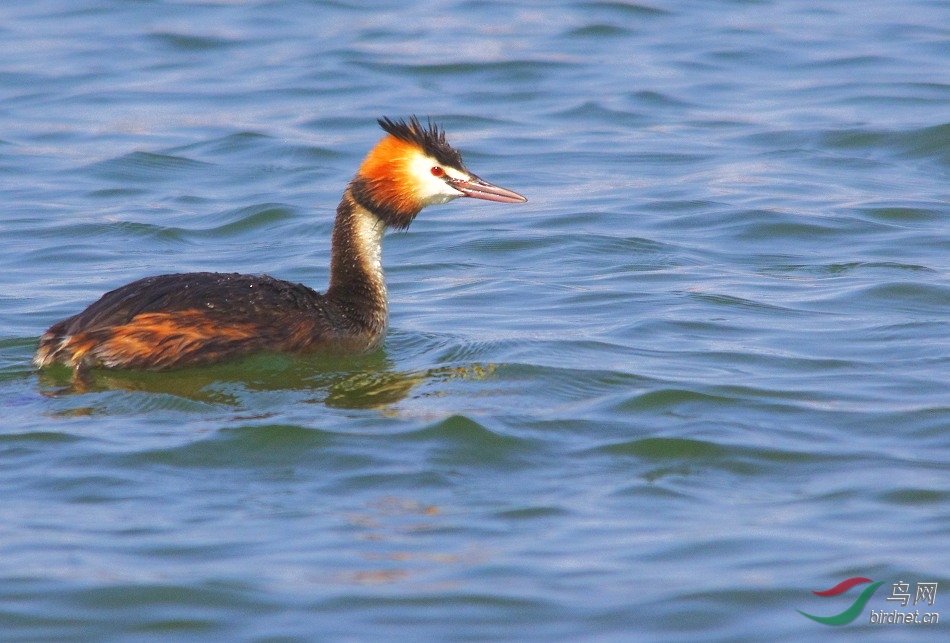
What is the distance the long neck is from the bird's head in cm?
7

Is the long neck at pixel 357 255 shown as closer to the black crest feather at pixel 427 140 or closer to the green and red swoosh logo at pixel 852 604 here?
the black crest feather at pixel 427 140

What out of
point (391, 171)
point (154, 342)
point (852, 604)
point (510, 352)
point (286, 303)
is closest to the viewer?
point (852, 604)

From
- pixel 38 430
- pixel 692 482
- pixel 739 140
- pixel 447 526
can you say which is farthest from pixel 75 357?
pixel 739 140

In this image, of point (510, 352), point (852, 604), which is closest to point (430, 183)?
point (510, 352)

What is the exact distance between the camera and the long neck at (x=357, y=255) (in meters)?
8.05

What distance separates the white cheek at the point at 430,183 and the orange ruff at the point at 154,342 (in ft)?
4.63

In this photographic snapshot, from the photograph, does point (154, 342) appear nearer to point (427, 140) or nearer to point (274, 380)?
point (274, 380)

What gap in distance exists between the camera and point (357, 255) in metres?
8.12

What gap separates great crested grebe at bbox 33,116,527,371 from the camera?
725 centimetres

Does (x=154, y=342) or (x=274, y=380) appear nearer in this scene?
(x=154, y=342)

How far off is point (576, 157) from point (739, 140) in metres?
1.38

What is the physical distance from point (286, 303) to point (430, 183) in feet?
3.70

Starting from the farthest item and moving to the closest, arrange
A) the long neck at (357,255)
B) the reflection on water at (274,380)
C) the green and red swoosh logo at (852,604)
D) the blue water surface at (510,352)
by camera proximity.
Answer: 1. the long neck at (357,255)
2. the reflection on water at (274,380)
3. the blue water surface at (510,352)
4. the green and red swoosh logo at (852,604)

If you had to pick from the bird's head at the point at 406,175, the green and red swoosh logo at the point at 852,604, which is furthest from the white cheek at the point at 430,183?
the green and red swoosh logo at the point at 852,604
